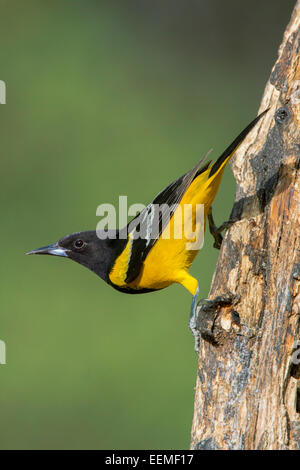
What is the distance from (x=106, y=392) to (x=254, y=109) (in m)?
4.67

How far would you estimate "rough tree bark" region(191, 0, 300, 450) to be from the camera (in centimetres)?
313

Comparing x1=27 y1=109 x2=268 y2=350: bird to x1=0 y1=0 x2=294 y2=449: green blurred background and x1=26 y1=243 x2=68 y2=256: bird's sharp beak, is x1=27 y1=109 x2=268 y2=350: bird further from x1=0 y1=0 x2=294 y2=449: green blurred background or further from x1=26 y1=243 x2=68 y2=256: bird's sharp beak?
x1=0 y1=0 x2=294 y2=449: green blurred background

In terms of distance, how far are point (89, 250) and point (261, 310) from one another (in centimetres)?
155

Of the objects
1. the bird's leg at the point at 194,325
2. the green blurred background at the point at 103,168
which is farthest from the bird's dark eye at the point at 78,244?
the green blurred background at the point at 103,168

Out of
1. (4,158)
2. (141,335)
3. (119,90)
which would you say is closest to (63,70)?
(119,90)

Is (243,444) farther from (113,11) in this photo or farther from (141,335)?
(113,11)

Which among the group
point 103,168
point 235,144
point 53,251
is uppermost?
point 103,168

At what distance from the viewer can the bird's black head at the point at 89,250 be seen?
445cm

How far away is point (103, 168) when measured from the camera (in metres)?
7.47

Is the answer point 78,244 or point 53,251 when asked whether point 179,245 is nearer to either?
point 78,244

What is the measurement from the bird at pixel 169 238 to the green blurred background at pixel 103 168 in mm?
1886

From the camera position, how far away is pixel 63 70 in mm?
8211

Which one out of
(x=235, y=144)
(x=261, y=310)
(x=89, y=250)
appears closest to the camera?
(x=261, y=310)

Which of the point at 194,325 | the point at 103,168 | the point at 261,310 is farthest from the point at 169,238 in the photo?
the point at 103,168
